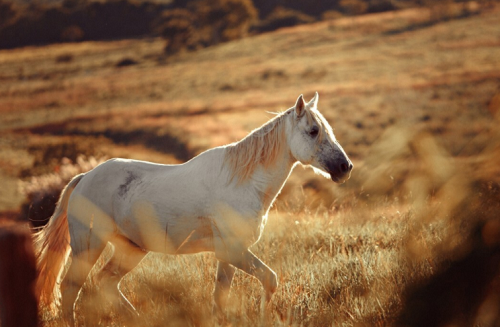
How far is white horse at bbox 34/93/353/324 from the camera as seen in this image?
414 cm

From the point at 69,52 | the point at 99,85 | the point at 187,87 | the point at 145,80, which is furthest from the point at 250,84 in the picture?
the point at 69,52

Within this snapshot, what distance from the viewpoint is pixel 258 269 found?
155 inches

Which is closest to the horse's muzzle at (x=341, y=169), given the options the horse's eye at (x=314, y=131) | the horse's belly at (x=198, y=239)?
the horse's eye at (x=314, y=131)

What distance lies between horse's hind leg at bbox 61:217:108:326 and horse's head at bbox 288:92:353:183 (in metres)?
1.95

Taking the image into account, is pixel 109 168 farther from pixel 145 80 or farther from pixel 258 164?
pixel 145 80

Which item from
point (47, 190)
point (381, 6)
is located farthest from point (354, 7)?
point (47, 190)

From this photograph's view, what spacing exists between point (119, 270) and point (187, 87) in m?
47.8

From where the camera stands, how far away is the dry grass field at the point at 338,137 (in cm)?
314

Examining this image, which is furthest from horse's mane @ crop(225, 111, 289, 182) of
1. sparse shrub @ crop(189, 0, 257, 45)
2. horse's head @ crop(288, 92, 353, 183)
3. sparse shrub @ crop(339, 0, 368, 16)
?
sparse shrub @ crop(339, 0, 368, 16)

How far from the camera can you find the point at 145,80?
2111 inches

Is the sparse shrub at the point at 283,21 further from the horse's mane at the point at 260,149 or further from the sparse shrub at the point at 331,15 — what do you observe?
the horse's mane at the point at 260,149

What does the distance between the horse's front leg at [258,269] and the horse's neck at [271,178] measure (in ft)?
1.55

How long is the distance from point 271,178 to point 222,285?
99cm

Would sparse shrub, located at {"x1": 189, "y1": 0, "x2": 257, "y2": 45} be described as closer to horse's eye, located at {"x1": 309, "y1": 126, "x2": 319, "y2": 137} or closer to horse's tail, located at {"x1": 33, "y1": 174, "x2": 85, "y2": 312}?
horse's tail, located at {"x1": 33, "y1": 174, "x2": 85, "y2": 312}
